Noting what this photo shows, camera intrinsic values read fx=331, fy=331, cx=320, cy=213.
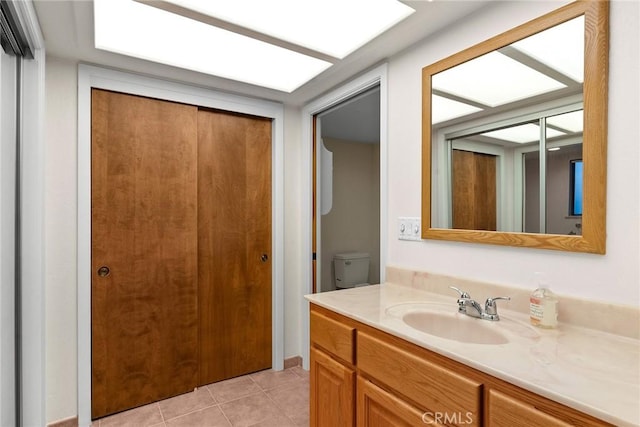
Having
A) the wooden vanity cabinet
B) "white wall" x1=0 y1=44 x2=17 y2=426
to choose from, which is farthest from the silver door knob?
the wooden vanity cabinet

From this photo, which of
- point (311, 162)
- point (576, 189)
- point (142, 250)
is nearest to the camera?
point (576, 189)

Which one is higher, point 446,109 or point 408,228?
point 446,109

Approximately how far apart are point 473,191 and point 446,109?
426mm

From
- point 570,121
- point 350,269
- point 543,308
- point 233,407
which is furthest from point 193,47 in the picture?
point 350,269

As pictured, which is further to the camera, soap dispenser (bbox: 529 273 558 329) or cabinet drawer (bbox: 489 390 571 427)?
soap dispenser (bbox: 529 273 558 329)

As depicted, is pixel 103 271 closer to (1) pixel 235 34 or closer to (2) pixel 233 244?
(2) pixel 233 244

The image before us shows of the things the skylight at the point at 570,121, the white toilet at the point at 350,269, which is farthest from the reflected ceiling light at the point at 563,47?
the white toilet at the point at 350,269

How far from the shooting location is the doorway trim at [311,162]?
6.45 feet

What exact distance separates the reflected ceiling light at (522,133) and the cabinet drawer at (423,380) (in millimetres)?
949

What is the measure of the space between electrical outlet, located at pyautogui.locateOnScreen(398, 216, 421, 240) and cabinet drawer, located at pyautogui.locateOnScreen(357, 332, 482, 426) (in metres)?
0.68

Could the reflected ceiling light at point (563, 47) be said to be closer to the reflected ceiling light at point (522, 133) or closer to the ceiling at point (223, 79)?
the reflected ceiling light at point (522, 133)

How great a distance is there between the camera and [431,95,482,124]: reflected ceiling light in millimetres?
1565

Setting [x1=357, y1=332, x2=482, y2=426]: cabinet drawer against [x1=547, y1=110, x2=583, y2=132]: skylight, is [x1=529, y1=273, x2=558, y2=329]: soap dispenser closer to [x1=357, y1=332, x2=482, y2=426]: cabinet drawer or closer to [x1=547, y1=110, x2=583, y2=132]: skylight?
[x1=357, y1=332, x2=482, y2=426]: cabinet drawer

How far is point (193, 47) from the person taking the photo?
182 centimetres
